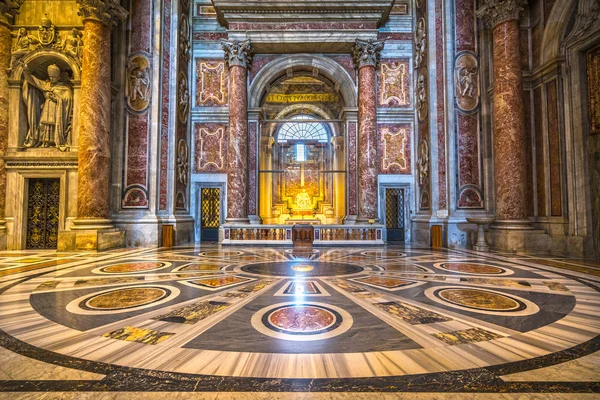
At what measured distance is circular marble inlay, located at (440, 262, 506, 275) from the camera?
501cm

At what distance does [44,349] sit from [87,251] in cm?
679

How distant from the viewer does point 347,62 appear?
13.2m

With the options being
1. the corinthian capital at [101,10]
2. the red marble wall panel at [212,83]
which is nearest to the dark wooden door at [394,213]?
the red marble wall panel at [212,83]

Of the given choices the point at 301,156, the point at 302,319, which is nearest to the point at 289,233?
the point at 302,319

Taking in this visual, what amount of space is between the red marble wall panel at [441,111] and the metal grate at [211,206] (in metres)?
8.44

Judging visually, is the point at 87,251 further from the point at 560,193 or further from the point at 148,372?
the point at 560,193

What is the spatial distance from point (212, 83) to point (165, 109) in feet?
9.67

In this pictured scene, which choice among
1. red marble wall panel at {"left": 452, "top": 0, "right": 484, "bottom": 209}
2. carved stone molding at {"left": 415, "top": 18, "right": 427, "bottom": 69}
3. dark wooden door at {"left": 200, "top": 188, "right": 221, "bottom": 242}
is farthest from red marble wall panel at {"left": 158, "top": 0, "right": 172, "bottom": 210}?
red marble wall panel at {"left": 452, "top": 0, "right": 484, "bottom": 209}

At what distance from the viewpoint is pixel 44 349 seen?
82.9 inches

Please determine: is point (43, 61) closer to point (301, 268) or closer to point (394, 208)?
point (301, 268)

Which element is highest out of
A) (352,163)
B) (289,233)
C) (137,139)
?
(137,139)

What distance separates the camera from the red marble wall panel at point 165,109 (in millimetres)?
10719

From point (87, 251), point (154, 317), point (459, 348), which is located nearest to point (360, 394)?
point (459, 348)

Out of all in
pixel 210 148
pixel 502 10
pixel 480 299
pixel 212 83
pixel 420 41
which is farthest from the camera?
pixel 212 83
